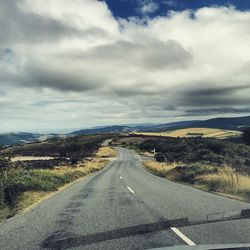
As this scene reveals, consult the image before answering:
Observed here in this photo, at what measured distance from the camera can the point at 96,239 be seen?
8820 millimetres

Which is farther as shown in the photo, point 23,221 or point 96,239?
point 23,221

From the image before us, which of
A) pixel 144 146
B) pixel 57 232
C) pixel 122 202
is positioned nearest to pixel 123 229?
pixel 57 232

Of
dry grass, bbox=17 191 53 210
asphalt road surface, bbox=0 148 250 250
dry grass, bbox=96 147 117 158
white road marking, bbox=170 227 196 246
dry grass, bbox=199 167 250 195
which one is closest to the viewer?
white road marking, bbox=170 227 196 246

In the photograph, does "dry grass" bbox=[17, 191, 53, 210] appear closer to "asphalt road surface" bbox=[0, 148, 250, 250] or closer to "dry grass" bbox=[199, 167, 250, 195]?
"asphalt road surface" bbox=[0, 148, 250, 250]

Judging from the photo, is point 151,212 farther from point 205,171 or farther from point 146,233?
point 205,171

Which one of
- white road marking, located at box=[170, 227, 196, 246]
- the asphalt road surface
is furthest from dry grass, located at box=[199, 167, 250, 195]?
white road marking, located at box=[170, 227, 196, 246]

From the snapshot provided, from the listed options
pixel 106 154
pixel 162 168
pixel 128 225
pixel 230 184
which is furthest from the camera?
pixel 106 154

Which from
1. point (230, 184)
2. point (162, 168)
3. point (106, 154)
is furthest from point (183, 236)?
point (106, 154)

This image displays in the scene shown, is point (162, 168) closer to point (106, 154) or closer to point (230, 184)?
point (230, 184)

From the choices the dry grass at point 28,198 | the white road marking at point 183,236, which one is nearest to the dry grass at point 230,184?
the dry grass at point 28,198

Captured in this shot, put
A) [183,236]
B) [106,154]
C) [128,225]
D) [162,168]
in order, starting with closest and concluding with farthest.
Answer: [183,236], [128,225], [162,168], [106,154]

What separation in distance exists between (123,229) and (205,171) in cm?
1975

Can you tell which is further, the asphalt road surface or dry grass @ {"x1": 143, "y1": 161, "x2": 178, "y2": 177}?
dry grass @ {"x1": 143, "y1": 161, "x2": 178, "y2": 177}

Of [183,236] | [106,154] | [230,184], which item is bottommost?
[106,154]
